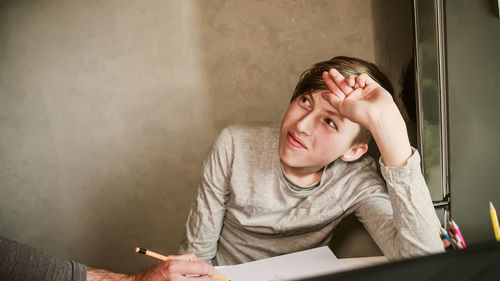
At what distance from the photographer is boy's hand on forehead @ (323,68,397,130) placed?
91cm

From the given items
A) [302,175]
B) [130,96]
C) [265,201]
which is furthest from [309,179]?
[130,96]

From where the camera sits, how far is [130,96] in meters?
1.68

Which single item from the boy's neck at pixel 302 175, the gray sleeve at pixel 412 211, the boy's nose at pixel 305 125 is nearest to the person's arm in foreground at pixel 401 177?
the gray sleeve at pixel 412 211

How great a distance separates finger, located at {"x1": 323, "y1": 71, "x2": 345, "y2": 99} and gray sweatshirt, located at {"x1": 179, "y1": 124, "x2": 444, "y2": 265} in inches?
10.5

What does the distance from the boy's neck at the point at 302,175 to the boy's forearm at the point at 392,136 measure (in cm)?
28

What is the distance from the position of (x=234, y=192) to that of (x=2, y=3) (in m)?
1.33

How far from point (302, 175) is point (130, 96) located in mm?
918

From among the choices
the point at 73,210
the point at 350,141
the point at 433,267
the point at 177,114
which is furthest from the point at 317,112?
the point at 73,210

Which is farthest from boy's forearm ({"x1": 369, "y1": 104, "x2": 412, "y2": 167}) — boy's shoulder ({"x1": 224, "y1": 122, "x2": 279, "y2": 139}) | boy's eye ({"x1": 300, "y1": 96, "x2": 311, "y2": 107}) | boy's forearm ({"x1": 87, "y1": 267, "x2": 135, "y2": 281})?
boy's forearm ({"x1": 87, "y1": 267, "x2": 135, "y2": 281})

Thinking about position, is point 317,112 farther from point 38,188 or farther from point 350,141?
point 38,188

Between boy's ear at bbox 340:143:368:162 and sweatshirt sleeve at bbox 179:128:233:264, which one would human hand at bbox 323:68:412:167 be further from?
sweatshirt sleeve at bbox 179:128:233:264

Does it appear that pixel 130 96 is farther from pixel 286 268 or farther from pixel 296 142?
pixel 286 268

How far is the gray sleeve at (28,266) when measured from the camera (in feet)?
2.46

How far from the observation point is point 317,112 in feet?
3.43
